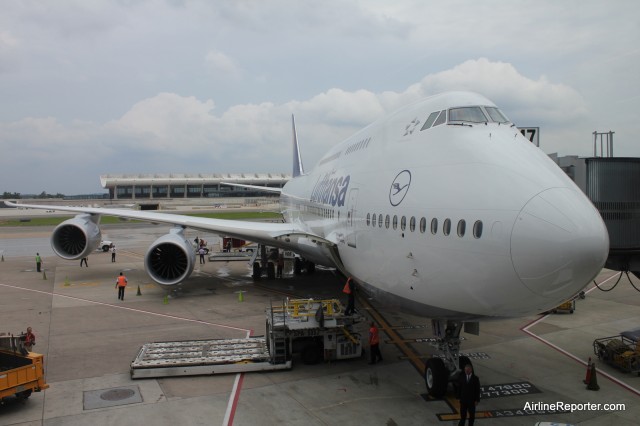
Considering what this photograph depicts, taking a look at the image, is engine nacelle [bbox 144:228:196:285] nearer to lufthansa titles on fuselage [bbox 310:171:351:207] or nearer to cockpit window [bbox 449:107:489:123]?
lufthansa titles on fuselage [bbox 310:171:351:207]

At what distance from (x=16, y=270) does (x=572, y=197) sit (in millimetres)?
30523

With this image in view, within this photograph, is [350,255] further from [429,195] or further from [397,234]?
[429,195]

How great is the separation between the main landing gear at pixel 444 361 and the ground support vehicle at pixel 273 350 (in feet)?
9.09

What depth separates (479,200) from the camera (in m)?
7.10

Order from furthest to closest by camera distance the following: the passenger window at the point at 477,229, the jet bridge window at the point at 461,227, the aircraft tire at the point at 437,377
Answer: the aircraft tire at the point at 437,377
the jet bridge window at the point at 461,227
the passenger window at the point at 477,229

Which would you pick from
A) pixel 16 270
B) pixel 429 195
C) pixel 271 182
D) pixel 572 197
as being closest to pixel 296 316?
pixel 429 195

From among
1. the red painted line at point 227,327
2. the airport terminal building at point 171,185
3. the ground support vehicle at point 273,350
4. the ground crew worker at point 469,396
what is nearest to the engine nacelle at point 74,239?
the red painted line at point 227,327

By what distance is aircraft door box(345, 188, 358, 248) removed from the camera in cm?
1118

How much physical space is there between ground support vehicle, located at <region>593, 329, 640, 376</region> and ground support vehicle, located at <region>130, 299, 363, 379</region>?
6238 mm

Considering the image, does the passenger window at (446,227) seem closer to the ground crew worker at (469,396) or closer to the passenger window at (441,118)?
the passenger window at (441,118)

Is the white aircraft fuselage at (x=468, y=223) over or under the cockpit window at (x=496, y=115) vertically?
under

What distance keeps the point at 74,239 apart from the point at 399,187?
2062 cm

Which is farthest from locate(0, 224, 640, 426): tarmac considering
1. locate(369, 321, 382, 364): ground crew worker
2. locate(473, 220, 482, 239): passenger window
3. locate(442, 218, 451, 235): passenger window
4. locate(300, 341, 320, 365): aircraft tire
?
locate(473, 220, 482, 239): passenger window

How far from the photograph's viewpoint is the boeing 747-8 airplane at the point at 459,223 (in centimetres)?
644
